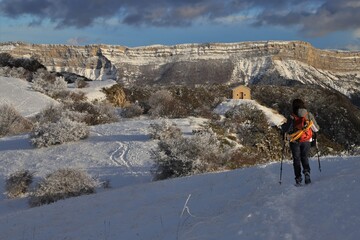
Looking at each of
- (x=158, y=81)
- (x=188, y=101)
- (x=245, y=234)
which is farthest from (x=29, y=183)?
(x=158, y=81)

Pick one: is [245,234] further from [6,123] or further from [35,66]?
[35,66]

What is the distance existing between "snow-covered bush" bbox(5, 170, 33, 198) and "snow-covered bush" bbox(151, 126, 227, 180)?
4.51 m

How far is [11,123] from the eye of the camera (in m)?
29.5

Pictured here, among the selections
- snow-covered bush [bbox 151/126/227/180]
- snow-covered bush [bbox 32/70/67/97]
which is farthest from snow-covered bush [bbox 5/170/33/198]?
snow-covered bush [bbox 32/70/67/97]

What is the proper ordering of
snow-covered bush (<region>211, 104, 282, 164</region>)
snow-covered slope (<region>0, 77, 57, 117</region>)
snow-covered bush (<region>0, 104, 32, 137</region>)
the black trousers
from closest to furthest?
the black trousers
snow-covered bush (<region>211, 104, 282, 164</region>)
snow-covered bush (<region>0, 104, 32, 137</region>)
snow-covered slope (<region>0, 77, 57, 117</region>)

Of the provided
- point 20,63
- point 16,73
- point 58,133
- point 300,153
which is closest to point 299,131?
point 300,153

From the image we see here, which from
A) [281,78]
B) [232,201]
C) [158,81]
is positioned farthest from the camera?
[158,81]

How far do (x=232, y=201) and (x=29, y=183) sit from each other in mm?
10092

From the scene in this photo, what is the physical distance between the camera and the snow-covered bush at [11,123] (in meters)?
28.8

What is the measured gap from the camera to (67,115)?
27312 mm

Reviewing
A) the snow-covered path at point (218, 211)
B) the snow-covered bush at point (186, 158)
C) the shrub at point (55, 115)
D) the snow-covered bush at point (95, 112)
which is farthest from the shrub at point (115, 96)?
the snow-covered path at point (218, 211)

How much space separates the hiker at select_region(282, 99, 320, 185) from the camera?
32.8 ft

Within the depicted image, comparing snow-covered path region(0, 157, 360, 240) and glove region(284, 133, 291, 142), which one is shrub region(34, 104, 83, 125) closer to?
snow-covered path region(0, 157, 360, 240)

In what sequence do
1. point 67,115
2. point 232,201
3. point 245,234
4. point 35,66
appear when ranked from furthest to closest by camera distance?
point 35,66 → point 67,115 → point 232,201 → point 245,234
